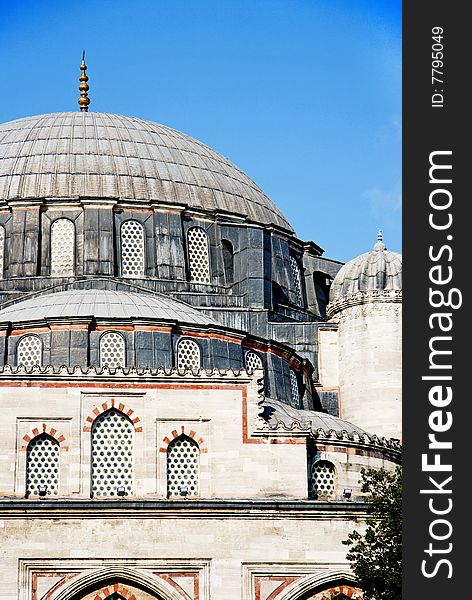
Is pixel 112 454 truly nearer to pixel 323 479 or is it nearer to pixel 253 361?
pixel 323 479

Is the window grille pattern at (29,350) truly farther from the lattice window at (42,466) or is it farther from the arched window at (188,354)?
the lattice window at (42,466)

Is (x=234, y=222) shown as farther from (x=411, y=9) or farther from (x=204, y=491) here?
(x=411, y=9)

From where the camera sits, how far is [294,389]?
5100 cm

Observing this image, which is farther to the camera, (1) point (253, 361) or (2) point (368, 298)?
(2) point (368, 298)

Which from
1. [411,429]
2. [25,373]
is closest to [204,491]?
[25,373]

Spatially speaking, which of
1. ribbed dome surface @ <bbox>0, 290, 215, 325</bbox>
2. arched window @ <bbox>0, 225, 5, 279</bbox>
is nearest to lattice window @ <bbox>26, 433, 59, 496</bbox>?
ribbed dome surface @ <bbox>0, 290, 215, 325</bbox>

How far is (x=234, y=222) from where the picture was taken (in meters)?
56.5

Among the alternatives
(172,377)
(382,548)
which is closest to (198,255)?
(172,377)

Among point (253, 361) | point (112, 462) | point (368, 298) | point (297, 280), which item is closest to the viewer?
point (112, 462)

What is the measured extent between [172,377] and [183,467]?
2087 mm


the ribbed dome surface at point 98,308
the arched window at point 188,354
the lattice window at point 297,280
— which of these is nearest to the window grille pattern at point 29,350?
the ribbed dome surface at point 98,308

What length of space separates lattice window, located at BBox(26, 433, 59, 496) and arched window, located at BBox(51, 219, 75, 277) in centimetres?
1255

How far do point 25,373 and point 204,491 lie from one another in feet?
15.9

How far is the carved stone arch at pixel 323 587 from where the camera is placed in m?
40.6
